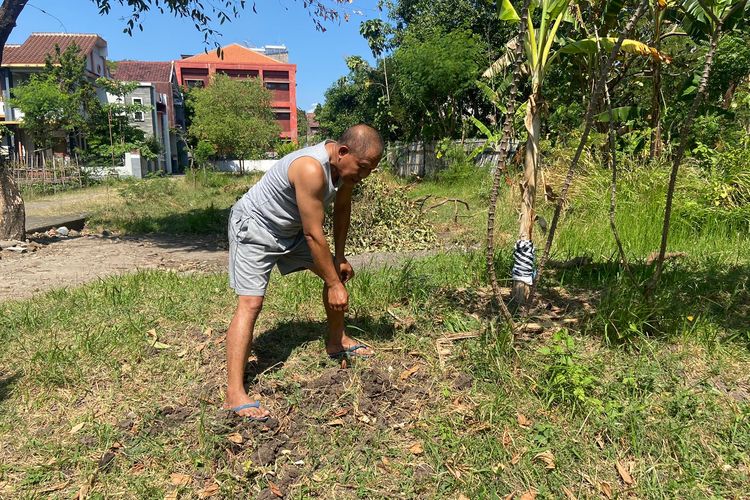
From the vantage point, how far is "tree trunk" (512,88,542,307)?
11.8ft

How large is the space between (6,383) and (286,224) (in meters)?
1.92

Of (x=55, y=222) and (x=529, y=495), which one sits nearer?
(x=529, y=495)

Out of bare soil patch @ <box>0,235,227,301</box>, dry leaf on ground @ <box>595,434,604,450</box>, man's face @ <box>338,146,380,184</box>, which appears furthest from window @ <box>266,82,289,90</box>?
dry leaf on ground @ <box>595,434,604,450</box>

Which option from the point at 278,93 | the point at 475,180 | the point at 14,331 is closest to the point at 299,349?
the point at 14,331

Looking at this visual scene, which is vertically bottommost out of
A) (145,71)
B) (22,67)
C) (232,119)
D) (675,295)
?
(675,295)

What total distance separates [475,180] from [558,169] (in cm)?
387

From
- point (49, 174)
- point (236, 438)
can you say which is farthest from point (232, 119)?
point (236, 438)

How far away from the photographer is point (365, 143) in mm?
2709

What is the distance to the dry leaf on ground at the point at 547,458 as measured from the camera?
7.89 ft

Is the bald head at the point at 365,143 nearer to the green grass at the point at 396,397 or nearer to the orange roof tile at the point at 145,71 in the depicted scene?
the green grass at the point at 396,397

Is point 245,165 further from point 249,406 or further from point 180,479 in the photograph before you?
point 180,479

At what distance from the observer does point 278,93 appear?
7544cm

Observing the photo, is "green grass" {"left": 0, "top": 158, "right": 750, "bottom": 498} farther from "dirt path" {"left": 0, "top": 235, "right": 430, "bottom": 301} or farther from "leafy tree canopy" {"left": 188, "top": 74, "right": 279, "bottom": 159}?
"leafy tree canopy" {"left": 188, "top": 74, "right": 279, "bottom": 159}

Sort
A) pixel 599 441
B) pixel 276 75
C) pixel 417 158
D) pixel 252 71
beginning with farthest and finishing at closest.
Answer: pixel 276 75 < pixel 252 71 < pixel 417 158 < pixel 599 441
